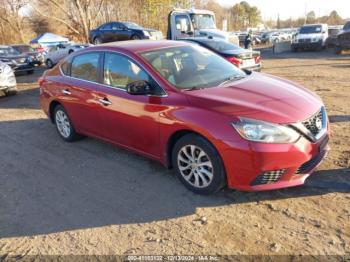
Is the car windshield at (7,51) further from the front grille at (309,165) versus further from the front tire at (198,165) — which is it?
the front grille at (309,165)

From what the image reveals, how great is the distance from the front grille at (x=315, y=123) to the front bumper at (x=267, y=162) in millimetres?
130

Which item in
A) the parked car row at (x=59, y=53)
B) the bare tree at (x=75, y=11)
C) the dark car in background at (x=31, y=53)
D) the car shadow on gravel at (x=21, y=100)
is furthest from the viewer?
the bare tree at (x=75, y=11)

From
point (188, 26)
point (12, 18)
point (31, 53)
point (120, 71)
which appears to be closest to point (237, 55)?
point (120, 71)

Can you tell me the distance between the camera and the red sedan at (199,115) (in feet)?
11.4

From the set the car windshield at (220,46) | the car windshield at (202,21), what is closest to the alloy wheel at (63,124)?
the car windshield at (220,46)

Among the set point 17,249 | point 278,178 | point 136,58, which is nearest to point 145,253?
point 17,249

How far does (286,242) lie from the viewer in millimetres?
3068

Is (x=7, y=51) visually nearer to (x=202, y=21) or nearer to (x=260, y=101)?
(x=202, y=21)

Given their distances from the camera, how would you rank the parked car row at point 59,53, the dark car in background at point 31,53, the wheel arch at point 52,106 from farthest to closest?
1. the parked car row at point 59,53
2. the dark car in background at point 31,53
3. the wheel arch at point 52,106

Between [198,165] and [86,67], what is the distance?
259 cm

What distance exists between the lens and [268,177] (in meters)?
3.53

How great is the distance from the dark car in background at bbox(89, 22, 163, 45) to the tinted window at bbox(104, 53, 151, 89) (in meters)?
15.1

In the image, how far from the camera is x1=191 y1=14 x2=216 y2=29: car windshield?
16.2m

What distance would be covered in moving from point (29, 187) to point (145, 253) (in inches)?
84.8
